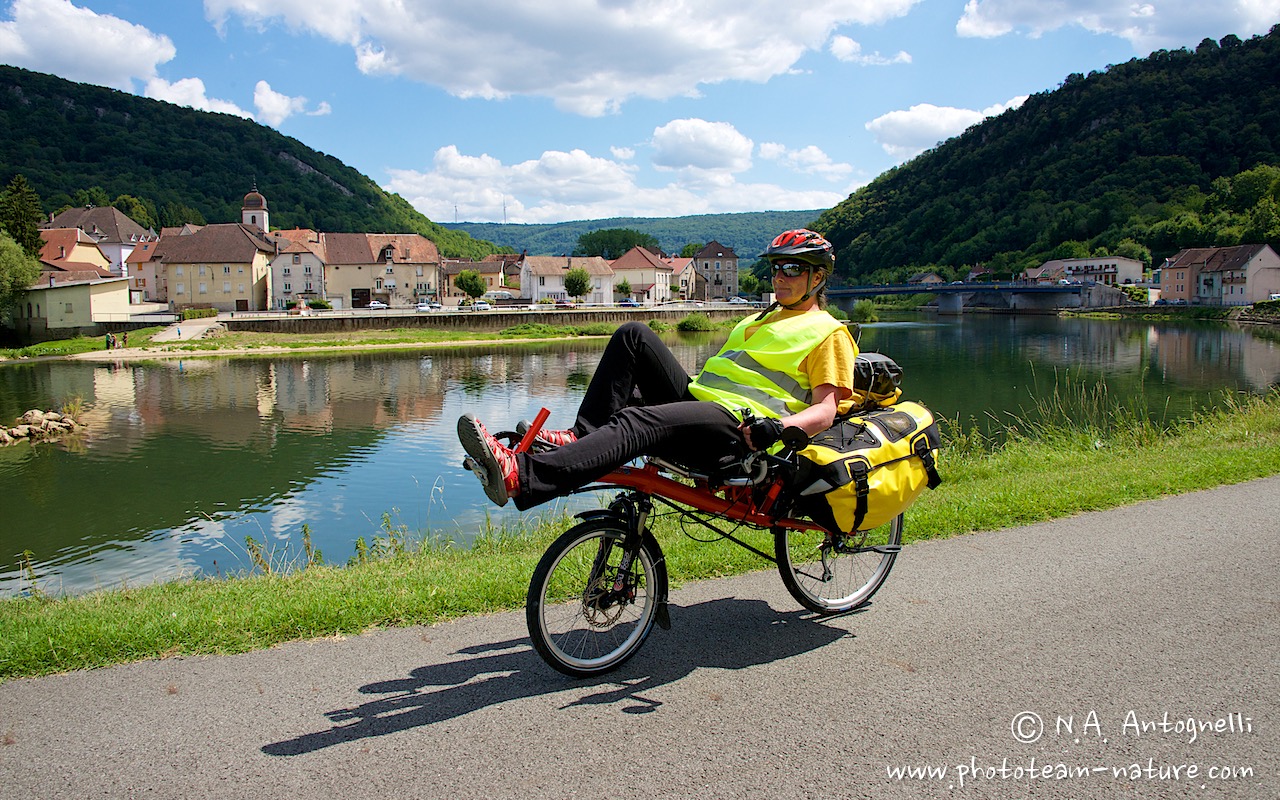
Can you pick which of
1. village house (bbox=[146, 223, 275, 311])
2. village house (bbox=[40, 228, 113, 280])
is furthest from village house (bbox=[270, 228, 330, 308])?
village house (bbox=[40, 228, 113, 280])

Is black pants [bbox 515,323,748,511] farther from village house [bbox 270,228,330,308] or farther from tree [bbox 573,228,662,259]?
tree [bbox 573,228,662,259]

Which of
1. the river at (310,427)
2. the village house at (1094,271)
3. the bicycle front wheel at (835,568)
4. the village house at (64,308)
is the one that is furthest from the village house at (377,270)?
the bicycle front wheel at (835,568)

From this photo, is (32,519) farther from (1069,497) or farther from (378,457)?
(1069,497)

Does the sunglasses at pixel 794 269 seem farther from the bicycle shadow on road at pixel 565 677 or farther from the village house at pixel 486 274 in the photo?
the village house at pixel 486 274

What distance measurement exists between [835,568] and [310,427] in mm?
25949

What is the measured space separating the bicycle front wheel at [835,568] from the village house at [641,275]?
113 metres

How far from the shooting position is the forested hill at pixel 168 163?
13675cm

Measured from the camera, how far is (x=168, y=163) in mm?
155125

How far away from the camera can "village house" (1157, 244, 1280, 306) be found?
9525cm

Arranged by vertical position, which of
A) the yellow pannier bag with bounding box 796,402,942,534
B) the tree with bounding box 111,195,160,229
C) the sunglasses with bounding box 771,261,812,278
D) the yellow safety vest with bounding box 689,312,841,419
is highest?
the tree with bounding box 111,195,160,229

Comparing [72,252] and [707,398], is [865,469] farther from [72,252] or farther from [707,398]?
[72,252]

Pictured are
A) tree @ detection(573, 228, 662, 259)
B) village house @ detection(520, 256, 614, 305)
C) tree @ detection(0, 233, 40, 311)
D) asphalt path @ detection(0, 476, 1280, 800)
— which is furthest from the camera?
tree @ detection(573, 228, 662, 259)

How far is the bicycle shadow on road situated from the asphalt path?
0.01 m

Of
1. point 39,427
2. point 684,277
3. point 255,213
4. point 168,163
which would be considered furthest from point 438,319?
point 168,163
